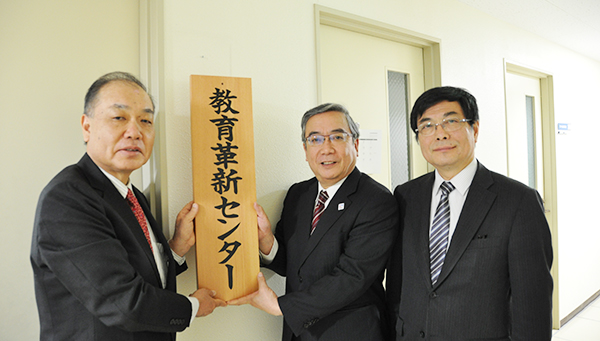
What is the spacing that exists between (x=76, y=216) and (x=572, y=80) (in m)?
5.03

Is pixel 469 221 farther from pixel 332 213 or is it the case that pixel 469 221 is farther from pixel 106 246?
pixel 106 246

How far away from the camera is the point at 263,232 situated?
4.89ft

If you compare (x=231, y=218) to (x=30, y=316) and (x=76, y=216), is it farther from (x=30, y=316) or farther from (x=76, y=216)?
(x=30, y=316)

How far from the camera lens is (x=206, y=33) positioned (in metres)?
1.52

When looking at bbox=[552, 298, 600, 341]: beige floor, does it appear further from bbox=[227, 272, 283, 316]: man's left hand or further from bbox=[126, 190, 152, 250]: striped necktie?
bbox=[126, 190, 152, 250]: striped necktie

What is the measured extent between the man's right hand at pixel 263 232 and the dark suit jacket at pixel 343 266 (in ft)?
0.31

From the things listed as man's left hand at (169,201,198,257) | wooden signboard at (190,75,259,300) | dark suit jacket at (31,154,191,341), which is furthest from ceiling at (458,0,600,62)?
dark suit jacket at (31,154,191,341)

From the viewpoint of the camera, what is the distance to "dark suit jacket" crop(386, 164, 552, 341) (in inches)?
46.1

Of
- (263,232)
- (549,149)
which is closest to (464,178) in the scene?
(263,232)

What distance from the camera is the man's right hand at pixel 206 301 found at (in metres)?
1.23

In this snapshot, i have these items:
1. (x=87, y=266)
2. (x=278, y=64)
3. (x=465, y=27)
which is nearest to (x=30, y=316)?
(x=87, y=266)

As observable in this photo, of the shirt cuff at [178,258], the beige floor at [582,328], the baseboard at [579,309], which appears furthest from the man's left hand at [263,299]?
the baseboard at [579,309]

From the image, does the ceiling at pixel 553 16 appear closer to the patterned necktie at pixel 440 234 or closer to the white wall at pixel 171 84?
the white wall at pixel 171 84

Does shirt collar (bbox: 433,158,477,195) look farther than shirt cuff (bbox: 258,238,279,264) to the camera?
No
